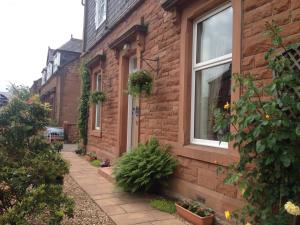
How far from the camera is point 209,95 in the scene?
480cm

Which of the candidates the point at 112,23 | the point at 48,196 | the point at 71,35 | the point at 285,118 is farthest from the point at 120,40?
the point at 71,35

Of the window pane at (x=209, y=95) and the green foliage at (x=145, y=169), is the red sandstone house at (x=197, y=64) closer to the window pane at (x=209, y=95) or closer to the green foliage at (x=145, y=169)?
the window pane at (x=209, y=95)

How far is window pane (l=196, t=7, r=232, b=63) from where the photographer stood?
14.6 feet

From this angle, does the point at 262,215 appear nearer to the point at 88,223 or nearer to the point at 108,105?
the point at 88,223

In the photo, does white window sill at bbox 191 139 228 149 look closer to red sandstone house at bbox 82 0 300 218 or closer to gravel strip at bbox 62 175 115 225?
red sandstone house at bbox 82 0 300 218

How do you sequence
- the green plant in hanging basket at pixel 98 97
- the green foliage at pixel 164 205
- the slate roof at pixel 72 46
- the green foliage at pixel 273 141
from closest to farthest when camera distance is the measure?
1. the green foliage at pixel 273 141
2. the green foliage at pixel 164 205
3. the green plant in hanging basket at pixel 98 97
4. the slate roof at pixel 72 46

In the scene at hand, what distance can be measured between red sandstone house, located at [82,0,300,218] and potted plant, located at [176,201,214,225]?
0.13 meters

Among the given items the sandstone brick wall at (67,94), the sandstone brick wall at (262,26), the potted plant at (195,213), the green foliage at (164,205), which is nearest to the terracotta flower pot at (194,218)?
the potted plant at (195,213)

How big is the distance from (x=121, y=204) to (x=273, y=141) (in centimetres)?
320

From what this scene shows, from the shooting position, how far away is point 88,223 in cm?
418

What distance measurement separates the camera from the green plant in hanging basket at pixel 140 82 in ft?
19.9

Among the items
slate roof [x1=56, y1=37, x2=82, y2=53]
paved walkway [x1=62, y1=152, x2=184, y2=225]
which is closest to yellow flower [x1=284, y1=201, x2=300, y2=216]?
paved walkway [x1=62, y1=152, x2=184, y2=225]

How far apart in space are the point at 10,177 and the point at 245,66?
124 inches

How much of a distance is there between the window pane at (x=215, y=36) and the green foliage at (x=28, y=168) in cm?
256
